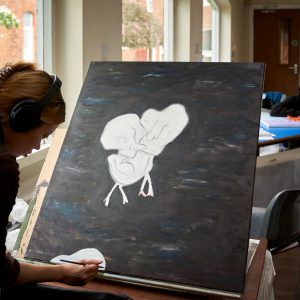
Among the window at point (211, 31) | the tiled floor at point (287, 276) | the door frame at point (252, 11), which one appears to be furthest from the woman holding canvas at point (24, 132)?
the door frame at point (252, 11)

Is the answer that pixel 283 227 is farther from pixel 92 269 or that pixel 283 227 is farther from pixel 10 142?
pixel 10 142

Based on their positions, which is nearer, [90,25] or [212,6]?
[90,25]

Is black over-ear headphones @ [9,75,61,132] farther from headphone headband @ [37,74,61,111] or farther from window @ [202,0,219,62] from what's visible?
window @ [202,0,219,62]

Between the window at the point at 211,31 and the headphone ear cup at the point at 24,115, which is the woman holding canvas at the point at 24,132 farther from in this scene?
the window at the point at 211,31

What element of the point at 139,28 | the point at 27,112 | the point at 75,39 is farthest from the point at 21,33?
the point at 139,28

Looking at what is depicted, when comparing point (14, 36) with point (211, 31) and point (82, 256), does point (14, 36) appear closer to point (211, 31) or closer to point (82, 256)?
point (82, 256)

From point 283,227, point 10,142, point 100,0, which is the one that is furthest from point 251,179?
point 100,0

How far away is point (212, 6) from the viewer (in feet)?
25.1

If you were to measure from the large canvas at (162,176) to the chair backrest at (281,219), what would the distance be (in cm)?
98

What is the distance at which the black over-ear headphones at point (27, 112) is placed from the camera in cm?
115

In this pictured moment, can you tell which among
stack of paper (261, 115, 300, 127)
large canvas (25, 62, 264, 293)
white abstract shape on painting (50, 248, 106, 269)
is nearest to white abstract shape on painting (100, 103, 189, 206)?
large canvas (25, 62, 264, 293)

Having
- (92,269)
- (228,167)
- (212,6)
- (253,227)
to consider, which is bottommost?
(253,227)

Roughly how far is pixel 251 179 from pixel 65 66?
1.93 metres

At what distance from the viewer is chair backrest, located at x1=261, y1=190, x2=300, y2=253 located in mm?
2328
